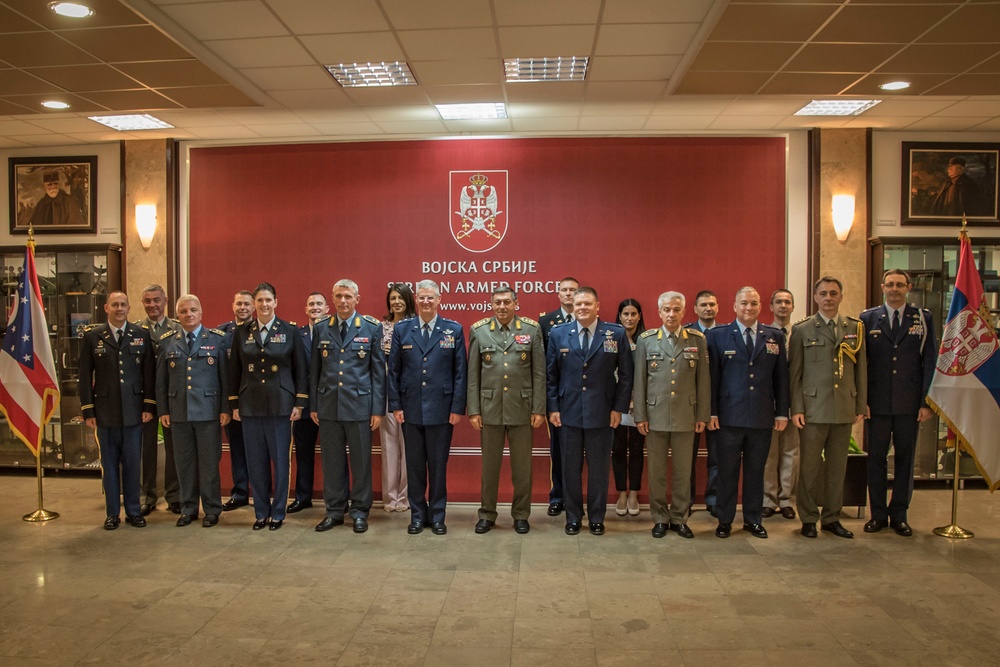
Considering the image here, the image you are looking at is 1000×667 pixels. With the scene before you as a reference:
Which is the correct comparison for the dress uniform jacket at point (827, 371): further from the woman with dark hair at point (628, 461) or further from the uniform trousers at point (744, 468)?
the woman with dark hair at point (628, 461)

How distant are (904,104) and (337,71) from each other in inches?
187

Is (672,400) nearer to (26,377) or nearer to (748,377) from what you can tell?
(748,377)

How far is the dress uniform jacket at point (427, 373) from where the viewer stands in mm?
5203

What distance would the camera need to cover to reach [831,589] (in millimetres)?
4078

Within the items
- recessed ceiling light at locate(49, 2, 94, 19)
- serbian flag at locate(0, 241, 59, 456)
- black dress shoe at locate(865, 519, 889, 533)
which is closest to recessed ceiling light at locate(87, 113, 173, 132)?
serbian flag at locate(0, 241, 59, 456)

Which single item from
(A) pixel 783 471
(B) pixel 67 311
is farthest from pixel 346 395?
(B) pixel 67 311

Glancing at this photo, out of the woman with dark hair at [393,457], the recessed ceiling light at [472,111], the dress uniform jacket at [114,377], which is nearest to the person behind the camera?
the dress uniform jacket at [114,377]

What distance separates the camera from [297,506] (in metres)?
5.94

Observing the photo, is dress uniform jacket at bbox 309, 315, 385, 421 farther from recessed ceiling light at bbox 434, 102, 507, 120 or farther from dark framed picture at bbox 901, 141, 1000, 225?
dark framed picture at bbox 901, 141, 1000, 225

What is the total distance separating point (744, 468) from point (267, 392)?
356cm

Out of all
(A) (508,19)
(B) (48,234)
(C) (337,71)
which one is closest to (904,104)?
(A) (508,19)

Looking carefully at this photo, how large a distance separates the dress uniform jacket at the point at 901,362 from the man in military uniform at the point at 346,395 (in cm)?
372

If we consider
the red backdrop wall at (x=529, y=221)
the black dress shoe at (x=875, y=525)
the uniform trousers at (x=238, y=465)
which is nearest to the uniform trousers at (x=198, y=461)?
the uniform trousers at (x=238, y=465)

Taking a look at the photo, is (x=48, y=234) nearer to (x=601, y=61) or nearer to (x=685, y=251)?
(x=601, y=61)
